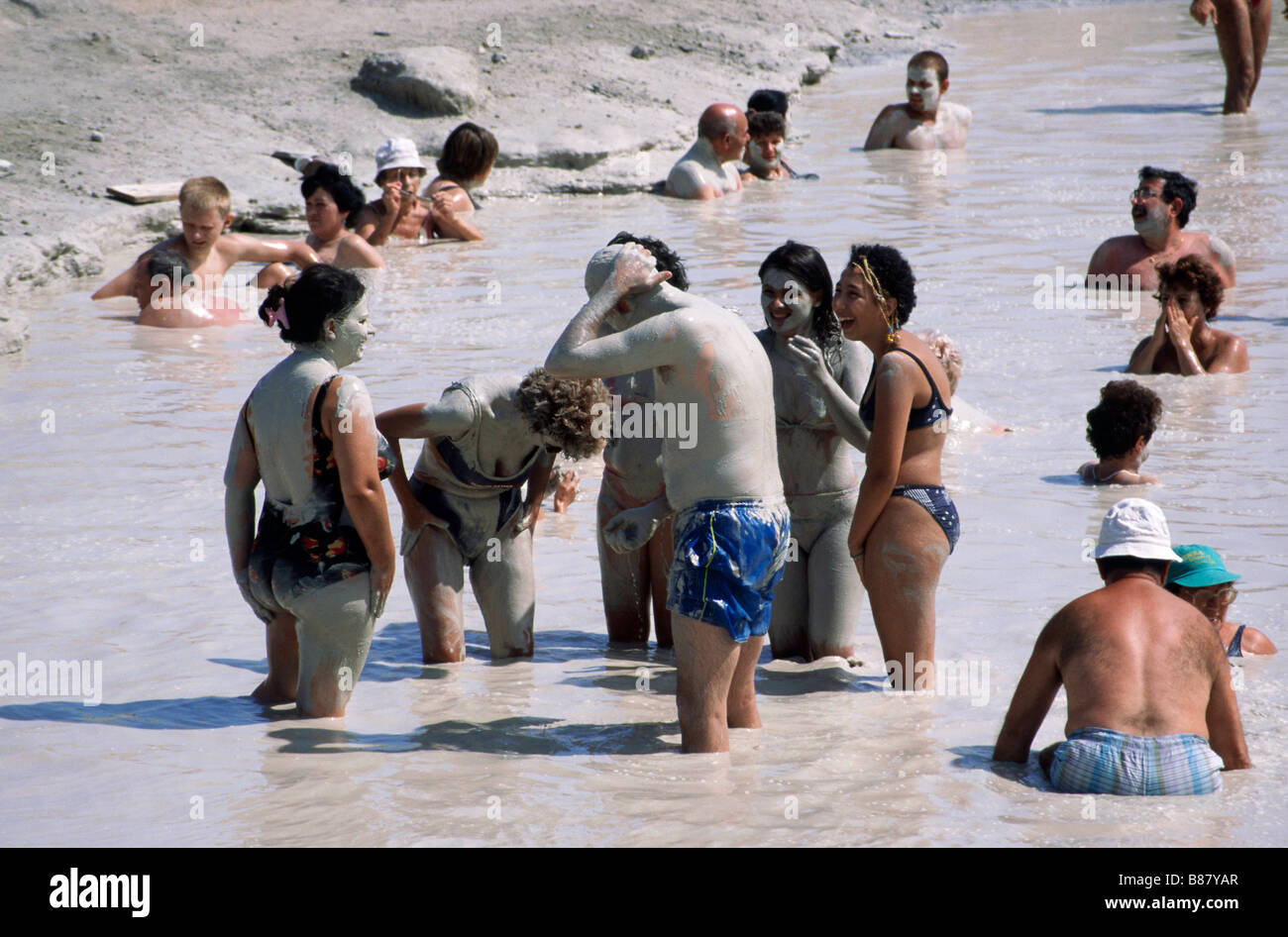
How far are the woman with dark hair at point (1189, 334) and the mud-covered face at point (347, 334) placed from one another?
5688 millimetres

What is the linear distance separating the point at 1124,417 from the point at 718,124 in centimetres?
830

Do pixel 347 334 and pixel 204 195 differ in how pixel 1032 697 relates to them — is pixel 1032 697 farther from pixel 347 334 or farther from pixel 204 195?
pixel 204 195

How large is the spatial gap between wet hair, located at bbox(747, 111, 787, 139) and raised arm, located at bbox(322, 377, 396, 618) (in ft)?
38.4

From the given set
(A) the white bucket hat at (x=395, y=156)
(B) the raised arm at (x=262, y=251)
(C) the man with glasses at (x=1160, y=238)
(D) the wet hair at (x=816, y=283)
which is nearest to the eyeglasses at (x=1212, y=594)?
(D) the wet hair at (x=816, y=283)

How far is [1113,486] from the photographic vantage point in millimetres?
7047

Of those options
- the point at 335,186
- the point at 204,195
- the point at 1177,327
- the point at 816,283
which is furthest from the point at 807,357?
the point at 335,186

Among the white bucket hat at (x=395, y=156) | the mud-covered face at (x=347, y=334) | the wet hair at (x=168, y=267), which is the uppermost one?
the white bucket hat at (x=395, y=156)

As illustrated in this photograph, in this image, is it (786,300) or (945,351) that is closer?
(786,300)

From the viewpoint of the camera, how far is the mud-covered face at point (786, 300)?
5.04m

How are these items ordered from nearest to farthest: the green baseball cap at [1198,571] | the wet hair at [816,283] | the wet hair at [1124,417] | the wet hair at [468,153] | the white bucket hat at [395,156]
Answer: the green baseball cap at [1198,571] → the wet hair at [816,283] → the wet hair at [1124,417] → the white bucket hat at [395,156] → the wet hair at [468,153]

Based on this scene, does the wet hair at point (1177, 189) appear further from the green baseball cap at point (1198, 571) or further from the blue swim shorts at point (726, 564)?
the blue swim shorts at point (726, 564)

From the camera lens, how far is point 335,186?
11.4 m

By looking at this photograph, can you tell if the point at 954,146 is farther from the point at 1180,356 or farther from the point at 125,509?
the point at 125,509

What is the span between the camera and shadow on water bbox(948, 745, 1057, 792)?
408 centimetres
